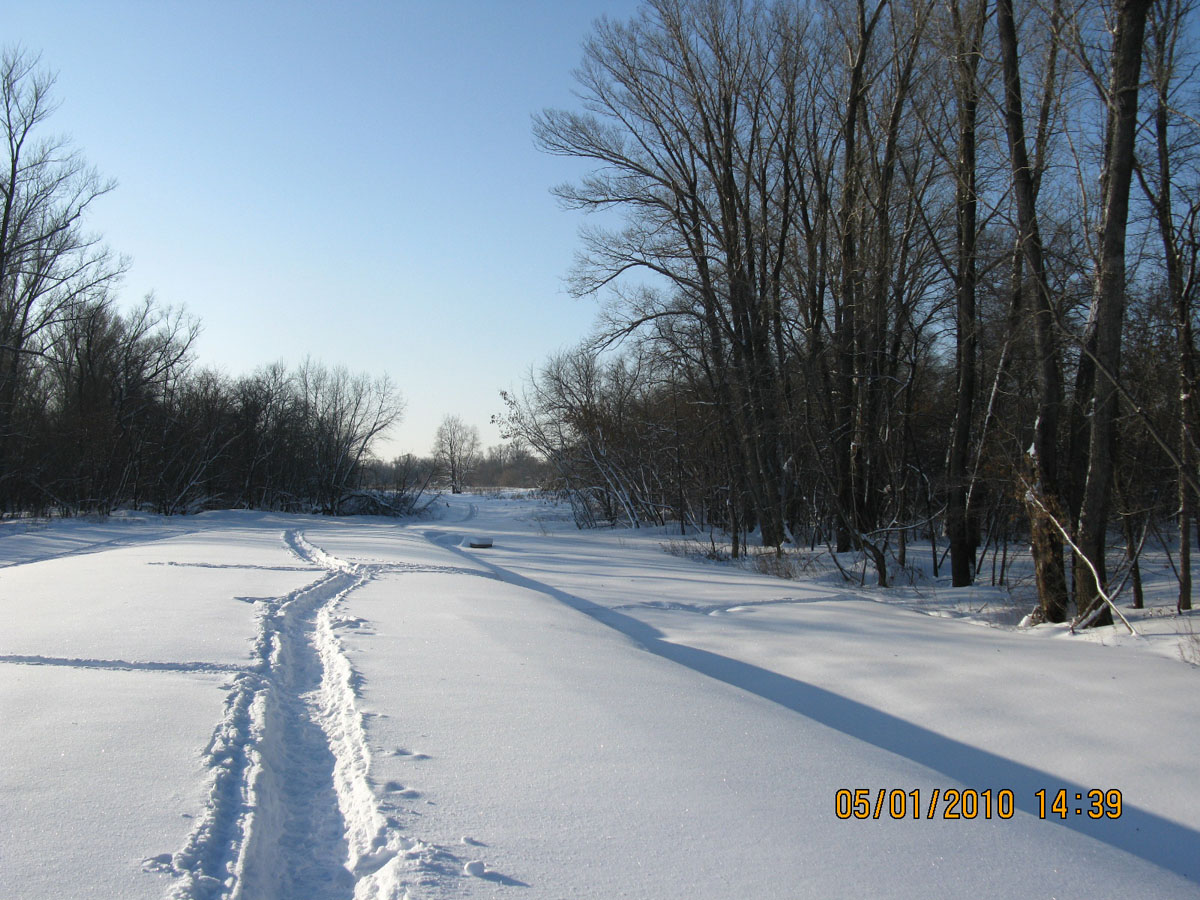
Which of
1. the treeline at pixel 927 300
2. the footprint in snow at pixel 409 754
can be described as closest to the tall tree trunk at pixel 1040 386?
the treeline at pixel 927 300

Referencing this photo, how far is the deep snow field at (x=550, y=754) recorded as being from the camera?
2.49m

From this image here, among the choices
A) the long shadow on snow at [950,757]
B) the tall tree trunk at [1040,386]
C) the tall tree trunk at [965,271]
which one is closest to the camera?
the long shadow on snow at [950,757]

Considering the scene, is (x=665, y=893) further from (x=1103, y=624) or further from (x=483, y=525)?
(x=483, y=525)

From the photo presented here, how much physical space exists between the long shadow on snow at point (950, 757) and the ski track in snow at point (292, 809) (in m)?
2.76

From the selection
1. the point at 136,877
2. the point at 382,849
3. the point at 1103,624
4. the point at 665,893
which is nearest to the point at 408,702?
the point at 382,849

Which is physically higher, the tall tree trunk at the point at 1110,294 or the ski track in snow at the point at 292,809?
the tall tree trunk at the point at 1110,294

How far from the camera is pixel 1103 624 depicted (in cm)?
789

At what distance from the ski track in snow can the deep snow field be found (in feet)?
0.05

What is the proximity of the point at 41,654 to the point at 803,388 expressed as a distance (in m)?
12.2

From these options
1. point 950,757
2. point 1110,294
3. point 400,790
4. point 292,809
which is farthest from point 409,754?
point 1110,294

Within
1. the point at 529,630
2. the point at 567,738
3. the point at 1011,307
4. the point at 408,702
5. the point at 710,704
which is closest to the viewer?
the point at 567,738

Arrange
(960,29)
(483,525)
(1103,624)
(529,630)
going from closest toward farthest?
(529,630) → (1103,624) → (960,29) → (483,525)

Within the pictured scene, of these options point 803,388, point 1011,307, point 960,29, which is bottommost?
point 803,388
